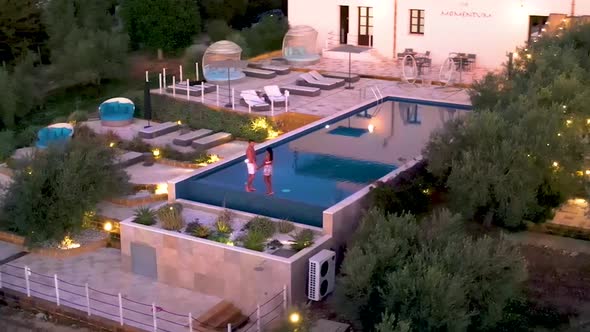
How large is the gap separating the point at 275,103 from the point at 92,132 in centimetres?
493

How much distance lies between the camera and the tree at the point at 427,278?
9.81 m

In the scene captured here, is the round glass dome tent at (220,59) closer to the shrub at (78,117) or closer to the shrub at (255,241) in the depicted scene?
the shrub at (78,117)

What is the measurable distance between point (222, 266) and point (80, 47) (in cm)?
1886

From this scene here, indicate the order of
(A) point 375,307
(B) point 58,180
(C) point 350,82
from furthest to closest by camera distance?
(C) point 350,82 < (B) point 58,180 < (A) point 375,307

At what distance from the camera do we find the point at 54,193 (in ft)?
49.1

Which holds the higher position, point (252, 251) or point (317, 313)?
point (252, 251)

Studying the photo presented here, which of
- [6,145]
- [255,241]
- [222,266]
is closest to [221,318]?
[222,266]

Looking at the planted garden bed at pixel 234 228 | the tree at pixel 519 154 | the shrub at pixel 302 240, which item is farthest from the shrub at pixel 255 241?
the tree at pixel 519 154

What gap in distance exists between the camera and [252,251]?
41.7ft

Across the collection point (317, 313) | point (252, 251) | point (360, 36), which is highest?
point (360, 36)

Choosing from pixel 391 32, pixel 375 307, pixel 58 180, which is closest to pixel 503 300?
pixel 375 307

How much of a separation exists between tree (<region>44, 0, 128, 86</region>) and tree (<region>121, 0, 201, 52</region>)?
6.43 ft

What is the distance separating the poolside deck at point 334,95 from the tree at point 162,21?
36.0 feet

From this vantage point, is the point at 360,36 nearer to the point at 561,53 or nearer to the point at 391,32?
the point at 391,32
